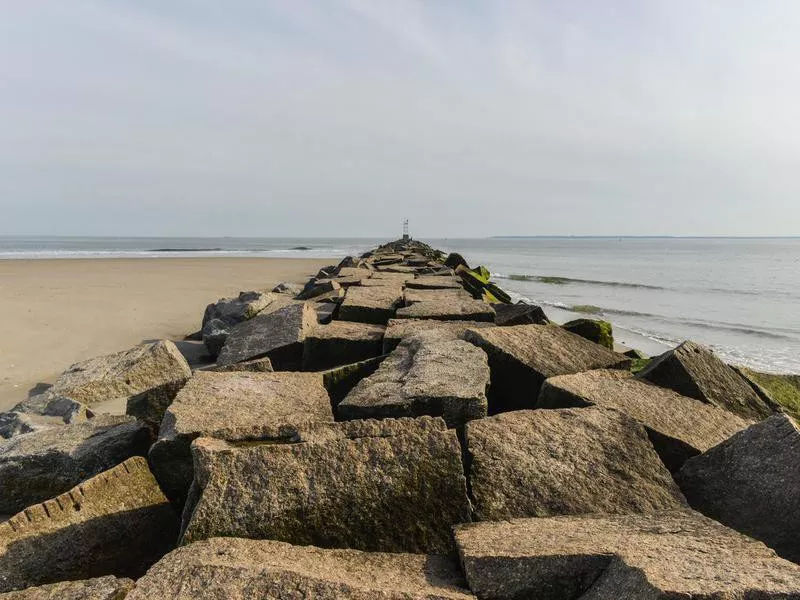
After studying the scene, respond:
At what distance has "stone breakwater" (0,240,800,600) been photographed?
1610mm

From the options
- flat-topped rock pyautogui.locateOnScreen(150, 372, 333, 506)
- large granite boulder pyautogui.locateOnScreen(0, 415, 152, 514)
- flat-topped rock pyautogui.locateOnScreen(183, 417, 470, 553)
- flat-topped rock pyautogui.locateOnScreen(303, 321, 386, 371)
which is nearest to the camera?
flat-topped rock pyautogui.locateOnScreen(183, 417, 470, 553)

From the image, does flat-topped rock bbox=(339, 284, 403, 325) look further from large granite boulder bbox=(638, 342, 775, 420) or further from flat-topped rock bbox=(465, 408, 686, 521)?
flat-topped rock bbox=(465, 408, 686, 521)

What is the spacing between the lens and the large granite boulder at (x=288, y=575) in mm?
1479

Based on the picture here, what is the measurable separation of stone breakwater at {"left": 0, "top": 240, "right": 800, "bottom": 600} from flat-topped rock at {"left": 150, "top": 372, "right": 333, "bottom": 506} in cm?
1

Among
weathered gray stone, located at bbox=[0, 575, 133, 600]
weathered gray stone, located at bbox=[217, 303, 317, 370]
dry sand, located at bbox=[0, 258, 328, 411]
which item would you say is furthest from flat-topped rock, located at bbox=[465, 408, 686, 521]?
dry sand, located at bbox=[0, 258, 328, 411]

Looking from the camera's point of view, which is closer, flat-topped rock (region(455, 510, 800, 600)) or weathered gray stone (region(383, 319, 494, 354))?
flat-topped rock (region(455, 510, 800, 600))

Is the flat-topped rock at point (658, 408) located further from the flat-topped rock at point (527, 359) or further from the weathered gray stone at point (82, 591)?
the weathered gray stone at point (82, 591)

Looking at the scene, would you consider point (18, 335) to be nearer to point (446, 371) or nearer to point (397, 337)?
point (397, 337)

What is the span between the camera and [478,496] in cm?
210

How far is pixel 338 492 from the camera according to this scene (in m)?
1.89

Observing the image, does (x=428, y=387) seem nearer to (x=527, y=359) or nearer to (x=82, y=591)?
(x=527, y=359)

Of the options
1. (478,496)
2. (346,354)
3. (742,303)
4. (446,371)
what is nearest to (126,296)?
(346,354)

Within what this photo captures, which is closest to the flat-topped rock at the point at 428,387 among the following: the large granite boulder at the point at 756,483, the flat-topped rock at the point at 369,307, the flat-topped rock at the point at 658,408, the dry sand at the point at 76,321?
the flat-topped rock at the point at 658,408

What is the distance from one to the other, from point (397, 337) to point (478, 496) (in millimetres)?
2043
